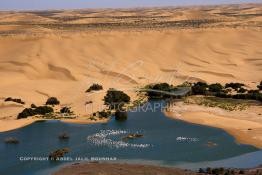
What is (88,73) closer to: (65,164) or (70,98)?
(70,98)

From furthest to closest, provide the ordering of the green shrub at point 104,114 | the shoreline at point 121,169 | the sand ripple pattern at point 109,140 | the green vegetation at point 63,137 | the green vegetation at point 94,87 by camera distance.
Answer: the green vegetation at point 94,87 < the green shrub at point 104,114 < the green vegetation at point 63,137 < the sand ripple pattern at point 109,140 < the shoreline at point 121,169

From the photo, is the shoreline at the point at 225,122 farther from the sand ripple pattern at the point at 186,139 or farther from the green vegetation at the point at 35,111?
the green vegetation at the point at 35,111

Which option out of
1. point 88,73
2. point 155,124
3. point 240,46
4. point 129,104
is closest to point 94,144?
point 155,124

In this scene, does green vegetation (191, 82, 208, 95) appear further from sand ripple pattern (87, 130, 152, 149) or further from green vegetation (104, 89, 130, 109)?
sand ripple pattern (87, 130, 152, 149)

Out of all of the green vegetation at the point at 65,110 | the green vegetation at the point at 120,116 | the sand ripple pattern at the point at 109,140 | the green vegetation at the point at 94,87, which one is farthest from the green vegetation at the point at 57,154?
the green vegetation at the point at 94,87

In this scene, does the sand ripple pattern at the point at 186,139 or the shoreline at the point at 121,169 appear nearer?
the shoreline at the point at 121,169

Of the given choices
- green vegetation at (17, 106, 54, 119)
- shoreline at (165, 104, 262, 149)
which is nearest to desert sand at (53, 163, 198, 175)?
shoreline at (165, 104, 262, 149)
